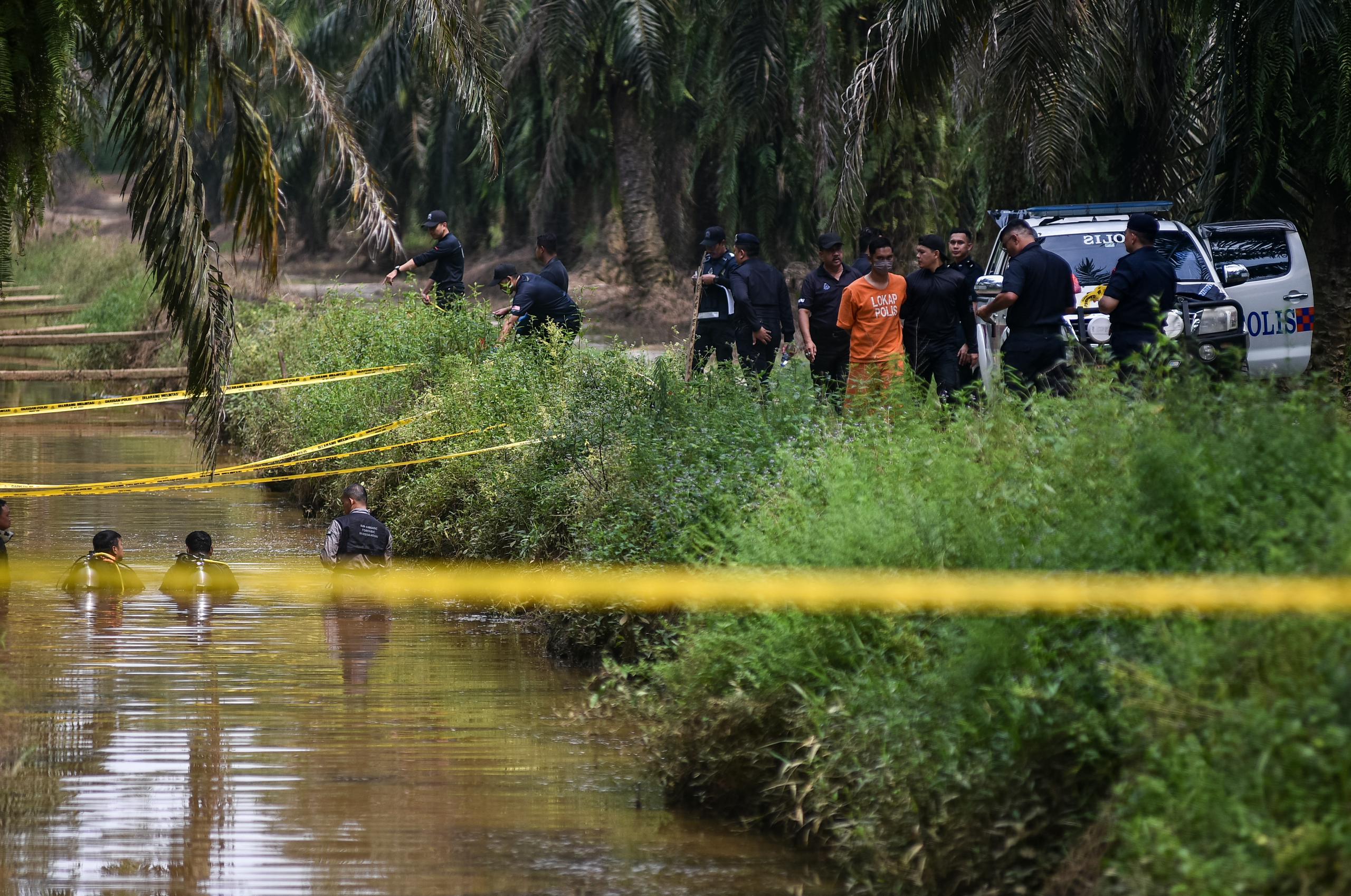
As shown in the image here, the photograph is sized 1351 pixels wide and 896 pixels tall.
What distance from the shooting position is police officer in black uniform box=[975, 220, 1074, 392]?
447 inches

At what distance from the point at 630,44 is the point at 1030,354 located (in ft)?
61.1

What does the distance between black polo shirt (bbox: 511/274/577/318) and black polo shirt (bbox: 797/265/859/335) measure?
309 centimetres

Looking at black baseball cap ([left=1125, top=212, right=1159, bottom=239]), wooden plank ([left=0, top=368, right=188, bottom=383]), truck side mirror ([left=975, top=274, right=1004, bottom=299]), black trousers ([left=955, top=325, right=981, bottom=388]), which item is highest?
black baseball cap ([left=1125, top=212, right=1159, bottom=239])

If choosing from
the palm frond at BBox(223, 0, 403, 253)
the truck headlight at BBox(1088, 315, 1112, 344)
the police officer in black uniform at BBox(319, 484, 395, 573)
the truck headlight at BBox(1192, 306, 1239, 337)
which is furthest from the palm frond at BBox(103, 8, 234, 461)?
the truck headlight at BBox(1192, 306, 1239, 337)

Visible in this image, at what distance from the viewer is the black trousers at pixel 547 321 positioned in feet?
52.7

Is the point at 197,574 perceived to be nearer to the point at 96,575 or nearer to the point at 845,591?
the point at 96,575

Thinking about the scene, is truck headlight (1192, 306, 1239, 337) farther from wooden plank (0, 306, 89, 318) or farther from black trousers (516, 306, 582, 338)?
wooden plank (0, 306, 89, 318)

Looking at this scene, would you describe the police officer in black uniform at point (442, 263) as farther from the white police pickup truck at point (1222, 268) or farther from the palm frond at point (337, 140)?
the white police pickup truck at point (1222, 268)

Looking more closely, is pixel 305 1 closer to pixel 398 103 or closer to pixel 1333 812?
pixel 398 103

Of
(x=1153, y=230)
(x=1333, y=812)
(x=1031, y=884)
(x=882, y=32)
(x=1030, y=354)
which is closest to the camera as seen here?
(x=1333, y=812)

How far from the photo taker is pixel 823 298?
14.3 meters

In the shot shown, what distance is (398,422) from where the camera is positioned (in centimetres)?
1542

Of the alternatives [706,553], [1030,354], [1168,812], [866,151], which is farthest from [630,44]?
[1168,812]

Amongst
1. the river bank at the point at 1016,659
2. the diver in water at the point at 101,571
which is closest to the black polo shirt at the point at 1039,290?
the river bank at the point at 1016,659
